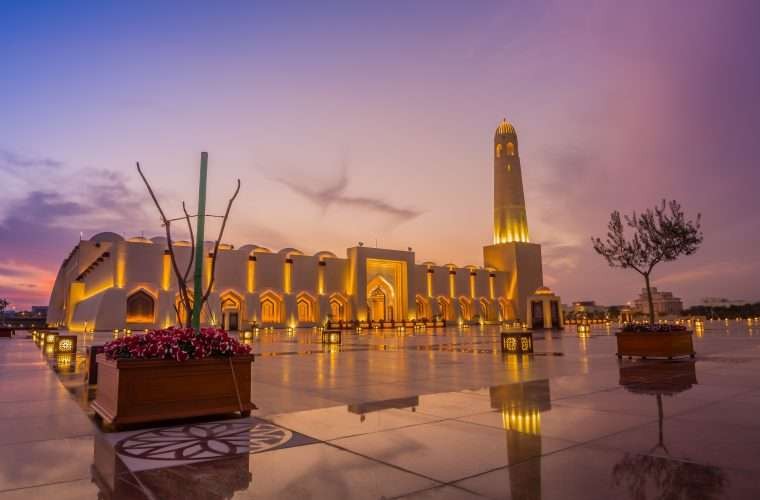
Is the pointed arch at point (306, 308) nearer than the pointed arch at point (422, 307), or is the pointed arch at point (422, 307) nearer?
the pointed arch at point (306, 308)

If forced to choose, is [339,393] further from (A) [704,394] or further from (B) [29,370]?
(B) [29,370]

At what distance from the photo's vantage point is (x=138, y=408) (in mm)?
5254

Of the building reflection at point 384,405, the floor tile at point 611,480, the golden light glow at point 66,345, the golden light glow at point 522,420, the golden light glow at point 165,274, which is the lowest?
the building reflection at point 384,405

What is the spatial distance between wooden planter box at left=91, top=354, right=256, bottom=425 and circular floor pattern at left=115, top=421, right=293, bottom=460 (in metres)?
0.22

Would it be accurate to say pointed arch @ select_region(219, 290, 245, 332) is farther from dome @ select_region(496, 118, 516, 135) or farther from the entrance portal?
dome @ select_region(496, 118, 516, 135)

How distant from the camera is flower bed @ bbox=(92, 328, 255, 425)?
5.26 meters

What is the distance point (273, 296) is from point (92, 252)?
25.2m

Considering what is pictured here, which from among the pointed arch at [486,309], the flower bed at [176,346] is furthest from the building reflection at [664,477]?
the pointed arch at [486,309]

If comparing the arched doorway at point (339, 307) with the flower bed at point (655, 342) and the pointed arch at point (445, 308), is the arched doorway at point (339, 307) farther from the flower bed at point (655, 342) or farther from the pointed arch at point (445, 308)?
the flower bed at point (655, 342)

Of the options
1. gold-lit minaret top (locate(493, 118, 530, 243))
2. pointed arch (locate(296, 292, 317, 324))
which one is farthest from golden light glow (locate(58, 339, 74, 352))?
gold-lit minaret top (locate(493, 118, 530, 243))

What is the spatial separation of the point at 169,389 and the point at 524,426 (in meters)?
3.83

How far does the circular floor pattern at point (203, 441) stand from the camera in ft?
13.9

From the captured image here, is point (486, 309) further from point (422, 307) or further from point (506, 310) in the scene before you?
point (422, 307)

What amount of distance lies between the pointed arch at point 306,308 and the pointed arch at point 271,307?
7.55 feet
